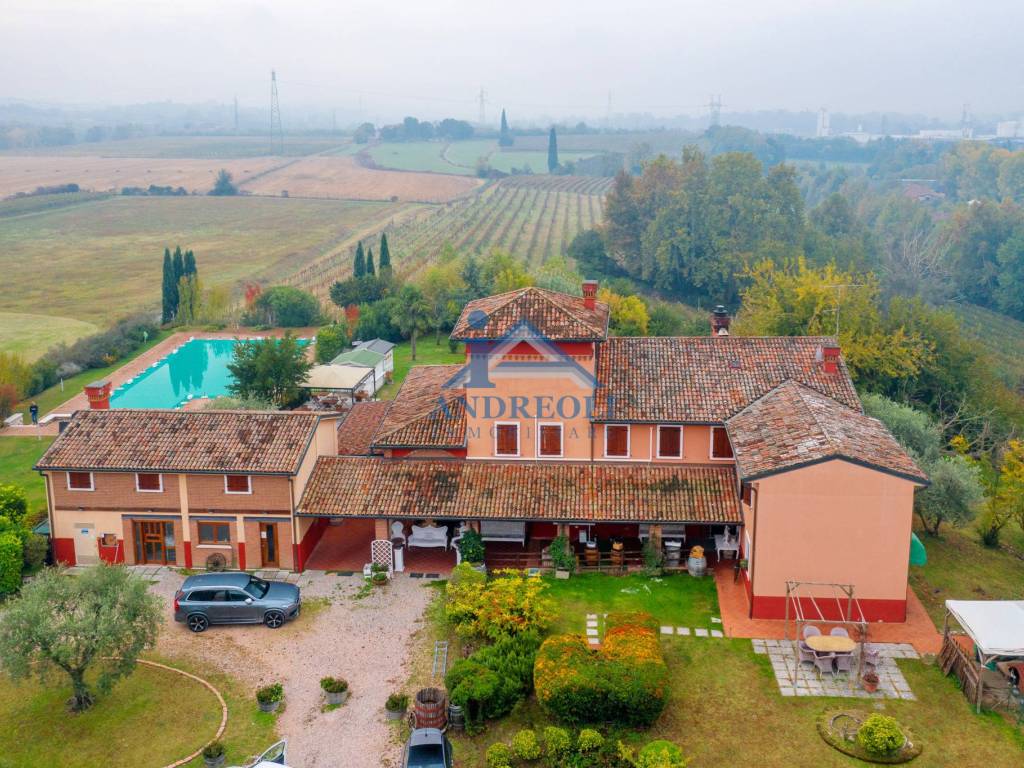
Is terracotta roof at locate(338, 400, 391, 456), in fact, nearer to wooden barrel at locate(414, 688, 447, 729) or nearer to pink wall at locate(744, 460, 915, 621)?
wooden barrel at locate(414, 688, 447, 729)

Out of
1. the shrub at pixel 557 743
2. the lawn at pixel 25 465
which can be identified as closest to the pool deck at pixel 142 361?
the lawn at pixel 25 465

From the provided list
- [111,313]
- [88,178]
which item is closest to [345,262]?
[111,313]

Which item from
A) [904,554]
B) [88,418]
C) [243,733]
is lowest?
[243,733]

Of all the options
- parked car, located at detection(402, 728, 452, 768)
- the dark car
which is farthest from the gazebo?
the dark car

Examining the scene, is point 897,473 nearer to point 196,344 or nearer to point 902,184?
point 196,344

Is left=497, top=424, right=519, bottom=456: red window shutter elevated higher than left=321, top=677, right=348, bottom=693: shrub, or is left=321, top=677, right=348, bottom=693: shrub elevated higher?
left=497, top=424, right=519, bottom=456: red window shutter

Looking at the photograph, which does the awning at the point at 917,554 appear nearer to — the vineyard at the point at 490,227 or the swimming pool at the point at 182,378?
the swimming pool at the point at 182,378
